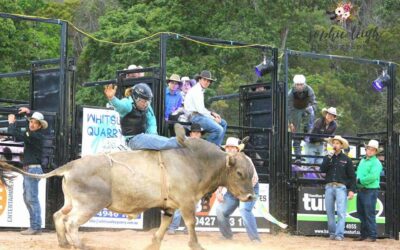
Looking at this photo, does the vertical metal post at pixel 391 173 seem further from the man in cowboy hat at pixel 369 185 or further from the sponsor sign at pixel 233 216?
the sponsor sign at pixel 233 216

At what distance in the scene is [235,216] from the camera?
57.0 feet

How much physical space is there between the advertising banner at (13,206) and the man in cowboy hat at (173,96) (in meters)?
3.19

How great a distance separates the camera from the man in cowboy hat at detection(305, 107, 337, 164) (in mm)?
18234

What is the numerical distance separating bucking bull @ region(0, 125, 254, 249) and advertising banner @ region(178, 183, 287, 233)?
466 cm

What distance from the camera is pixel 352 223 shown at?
18.4 metres

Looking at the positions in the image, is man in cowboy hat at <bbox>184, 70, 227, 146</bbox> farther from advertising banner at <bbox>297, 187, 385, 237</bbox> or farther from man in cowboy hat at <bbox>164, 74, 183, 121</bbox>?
advertising banner at <bbox>297, 187, 385, 237</bbox>

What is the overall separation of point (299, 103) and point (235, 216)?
2.82 m

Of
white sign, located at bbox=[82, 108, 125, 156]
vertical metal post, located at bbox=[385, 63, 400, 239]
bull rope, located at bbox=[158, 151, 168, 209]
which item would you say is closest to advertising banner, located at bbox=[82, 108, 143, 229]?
white sign, located at bbox=[82, 108, 125, 156]

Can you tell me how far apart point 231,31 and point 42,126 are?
20.8 m

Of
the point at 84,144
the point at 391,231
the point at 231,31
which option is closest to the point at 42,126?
the point at 84,144

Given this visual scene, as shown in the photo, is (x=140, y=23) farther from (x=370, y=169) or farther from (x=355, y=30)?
(x=370, y=169)

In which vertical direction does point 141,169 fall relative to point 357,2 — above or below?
below

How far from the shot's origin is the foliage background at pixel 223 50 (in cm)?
3378

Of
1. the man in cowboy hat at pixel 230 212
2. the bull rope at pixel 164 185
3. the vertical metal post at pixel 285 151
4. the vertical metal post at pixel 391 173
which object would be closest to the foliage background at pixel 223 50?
the vertical metal post at pixel 391 173
